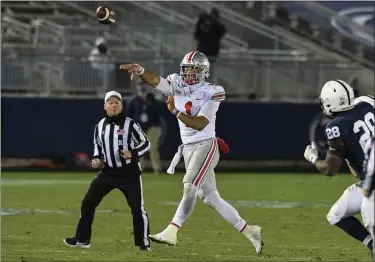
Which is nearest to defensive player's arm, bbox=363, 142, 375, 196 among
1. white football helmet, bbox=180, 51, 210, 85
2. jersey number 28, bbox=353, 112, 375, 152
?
jersey number 28, bbox=353, 112, 375, 152

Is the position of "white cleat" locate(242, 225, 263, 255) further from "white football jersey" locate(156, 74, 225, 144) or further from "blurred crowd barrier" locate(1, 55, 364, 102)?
"blurred crowd barrier" locate(1, 55, 364, 102)

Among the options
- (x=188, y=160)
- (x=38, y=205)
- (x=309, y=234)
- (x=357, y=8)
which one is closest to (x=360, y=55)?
(x=357, y=8)

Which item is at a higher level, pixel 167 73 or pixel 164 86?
pixel 164 86

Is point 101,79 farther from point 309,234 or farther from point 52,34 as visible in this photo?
point 309,234

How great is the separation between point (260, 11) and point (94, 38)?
4.36 metres

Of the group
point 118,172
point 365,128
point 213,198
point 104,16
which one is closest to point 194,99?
point 213,198

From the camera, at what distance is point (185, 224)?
1327 cm

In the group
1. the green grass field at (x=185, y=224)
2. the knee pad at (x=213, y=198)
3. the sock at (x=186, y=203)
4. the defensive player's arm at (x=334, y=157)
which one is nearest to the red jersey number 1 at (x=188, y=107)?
the sock at (x=186, y=203)

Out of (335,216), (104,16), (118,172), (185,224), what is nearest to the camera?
(335,216)

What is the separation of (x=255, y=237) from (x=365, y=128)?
94.0 inches

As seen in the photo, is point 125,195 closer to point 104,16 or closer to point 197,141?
point 197,141

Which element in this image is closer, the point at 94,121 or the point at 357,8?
the point at 94,121

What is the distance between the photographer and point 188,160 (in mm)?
10609

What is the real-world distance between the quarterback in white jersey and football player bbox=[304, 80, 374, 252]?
5.41 ft
